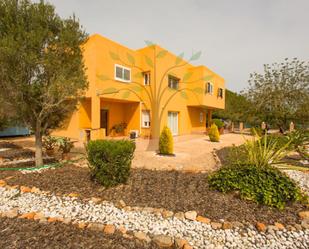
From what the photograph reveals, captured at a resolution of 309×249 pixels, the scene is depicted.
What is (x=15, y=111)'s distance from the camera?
5645mm

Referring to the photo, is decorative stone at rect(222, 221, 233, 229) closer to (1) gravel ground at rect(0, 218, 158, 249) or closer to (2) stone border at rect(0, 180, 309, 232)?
(2) stone border at rect(0, 180, 309, 232)

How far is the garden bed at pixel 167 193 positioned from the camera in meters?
3.18

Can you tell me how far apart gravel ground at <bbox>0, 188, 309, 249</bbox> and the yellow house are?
625 centimetres

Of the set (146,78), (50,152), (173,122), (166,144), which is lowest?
(50,152)

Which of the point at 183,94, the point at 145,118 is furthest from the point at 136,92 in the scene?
the point at 183,94

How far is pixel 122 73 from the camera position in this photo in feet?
43.9

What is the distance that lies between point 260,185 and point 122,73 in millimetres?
12149

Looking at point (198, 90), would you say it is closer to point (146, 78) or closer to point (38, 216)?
point (146, 78)

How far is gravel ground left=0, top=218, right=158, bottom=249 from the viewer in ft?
8.13

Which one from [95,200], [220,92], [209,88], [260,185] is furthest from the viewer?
[220,92]

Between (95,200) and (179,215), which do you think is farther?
(95,200)

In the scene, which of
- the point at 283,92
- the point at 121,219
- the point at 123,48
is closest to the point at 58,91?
the point at 121,219

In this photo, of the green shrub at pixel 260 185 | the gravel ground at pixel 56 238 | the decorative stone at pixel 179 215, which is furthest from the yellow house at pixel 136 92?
the decorative stone at pixel 179 215

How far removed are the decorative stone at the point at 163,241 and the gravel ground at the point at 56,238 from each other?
8 centimetres
